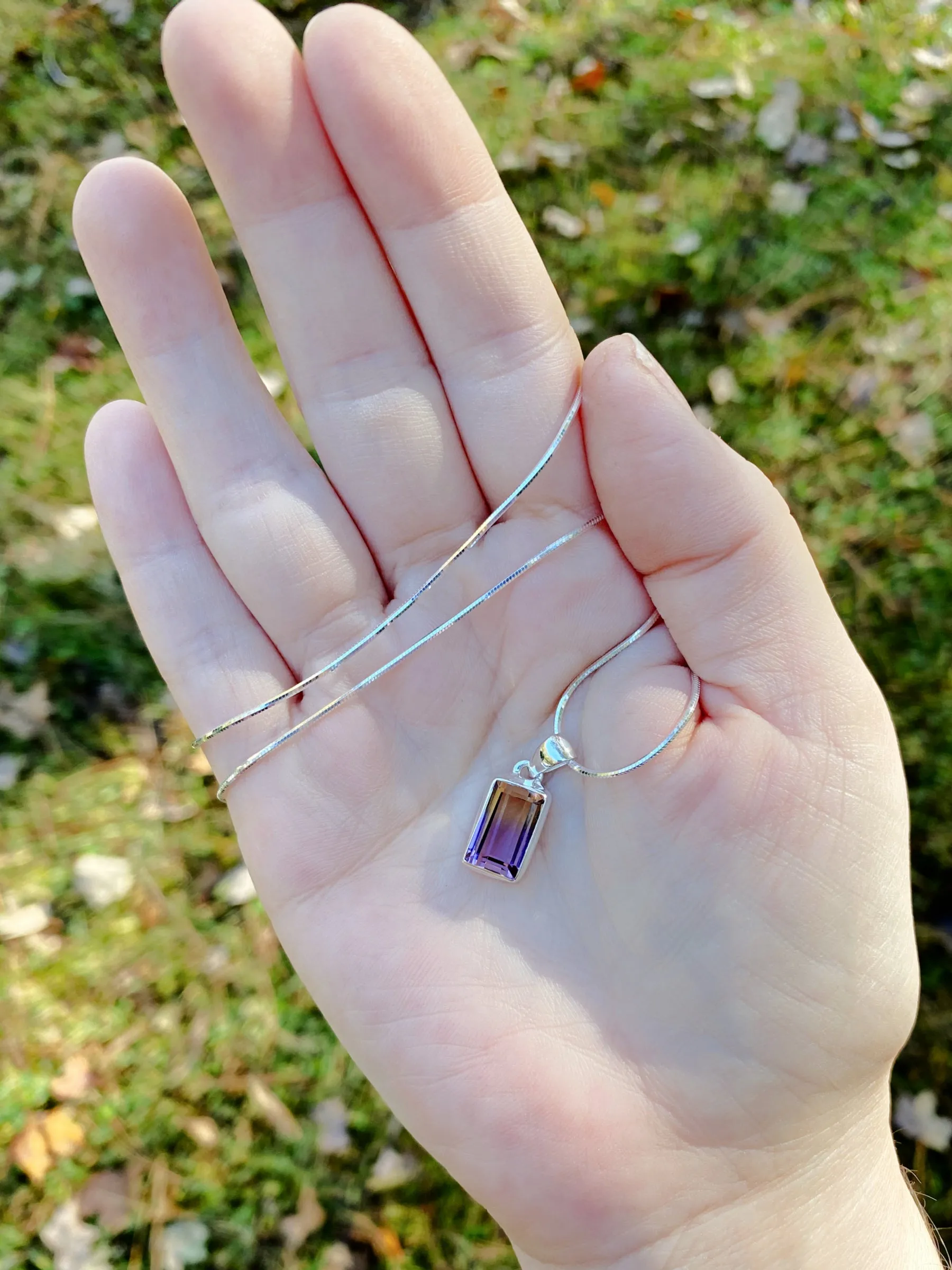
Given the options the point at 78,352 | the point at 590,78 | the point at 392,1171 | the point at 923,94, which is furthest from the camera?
the point at 590,78

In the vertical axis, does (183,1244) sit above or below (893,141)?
below

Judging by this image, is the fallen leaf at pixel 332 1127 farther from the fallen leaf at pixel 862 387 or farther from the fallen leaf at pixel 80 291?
the fallen leaf at pixel 80 291

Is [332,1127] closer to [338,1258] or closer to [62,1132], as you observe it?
[338,1258]

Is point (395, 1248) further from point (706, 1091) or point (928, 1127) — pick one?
point (928, 1127)

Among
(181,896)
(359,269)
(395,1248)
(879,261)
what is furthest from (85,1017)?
(879,261)

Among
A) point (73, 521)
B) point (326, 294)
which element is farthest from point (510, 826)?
point (73, 521)

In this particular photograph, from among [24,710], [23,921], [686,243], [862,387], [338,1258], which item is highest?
[686,243]
